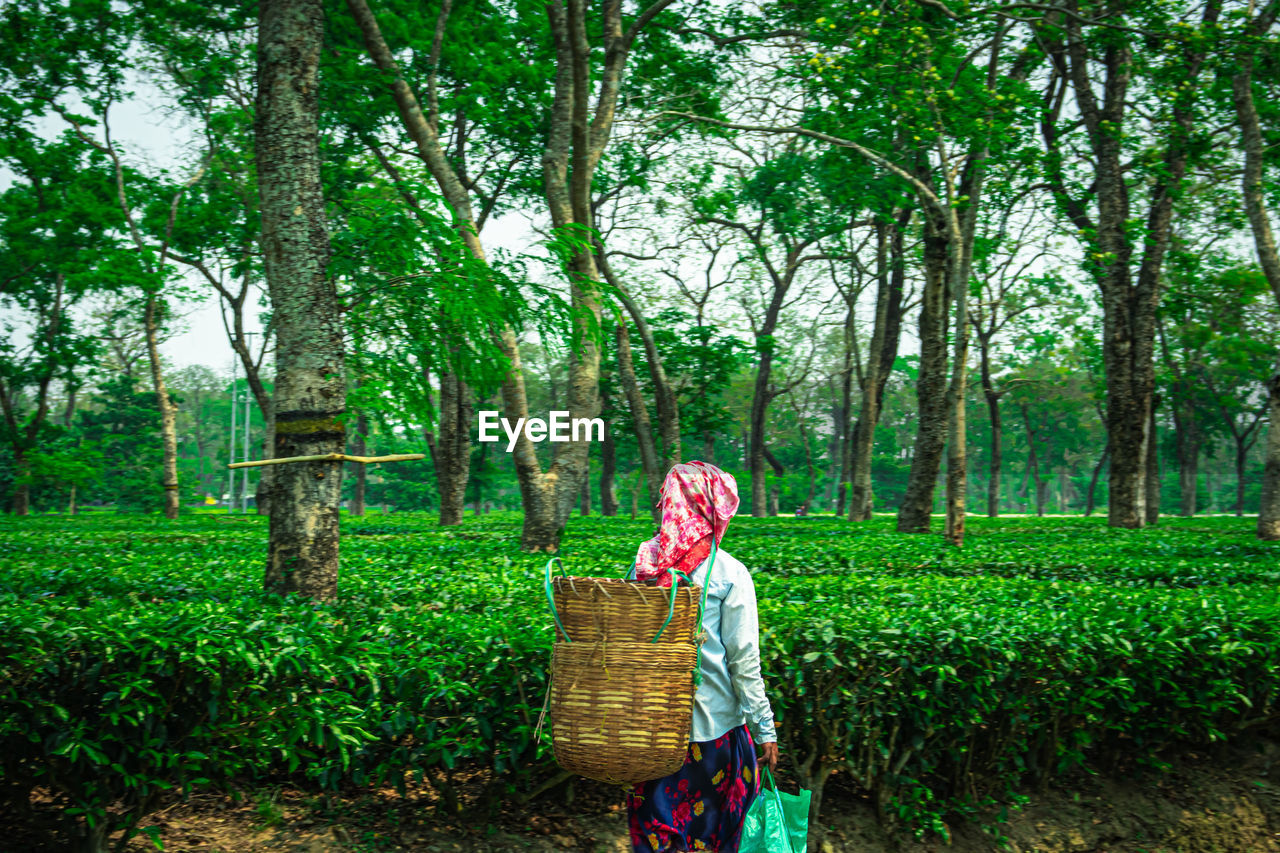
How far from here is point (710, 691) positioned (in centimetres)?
278

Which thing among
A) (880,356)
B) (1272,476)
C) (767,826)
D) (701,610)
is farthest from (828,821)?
(880,356)

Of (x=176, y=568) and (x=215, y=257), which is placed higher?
(x=215, y=257)

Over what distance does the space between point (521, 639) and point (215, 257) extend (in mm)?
22046

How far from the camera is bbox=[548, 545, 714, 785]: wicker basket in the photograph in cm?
247

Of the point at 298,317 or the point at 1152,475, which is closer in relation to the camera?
the point at 298,317

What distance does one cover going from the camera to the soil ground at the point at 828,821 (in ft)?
11.8

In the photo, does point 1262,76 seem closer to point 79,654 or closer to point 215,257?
point 79,654

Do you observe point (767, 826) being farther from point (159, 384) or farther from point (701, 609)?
point (159, 384)

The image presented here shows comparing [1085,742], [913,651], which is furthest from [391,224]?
[1085,742]

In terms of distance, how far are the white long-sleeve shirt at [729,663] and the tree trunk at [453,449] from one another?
14418 millimetres

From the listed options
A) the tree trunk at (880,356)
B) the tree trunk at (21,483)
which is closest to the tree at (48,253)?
the tree trunk at (21,483)

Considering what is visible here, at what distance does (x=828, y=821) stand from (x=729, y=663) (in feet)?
6.13

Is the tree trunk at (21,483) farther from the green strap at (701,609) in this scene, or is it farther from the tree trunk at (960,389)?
the green strap at (701,609)

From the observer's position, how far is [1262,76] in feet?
40.3
